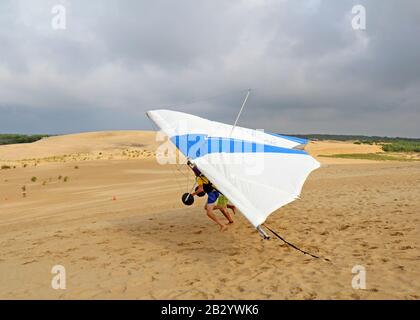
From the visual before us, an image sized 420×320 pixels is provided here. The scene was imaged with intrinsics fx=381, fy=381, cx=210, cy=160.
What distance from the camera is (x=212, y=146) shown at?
7.65m

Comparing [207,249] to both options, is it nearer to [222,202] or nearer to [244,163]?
[222,202]

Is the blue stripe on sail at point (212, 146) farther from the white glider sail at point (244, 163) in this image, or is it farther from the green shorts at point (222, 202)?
the green shorts at point (222, 202)

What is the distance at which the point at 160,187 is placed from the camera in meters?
19.0

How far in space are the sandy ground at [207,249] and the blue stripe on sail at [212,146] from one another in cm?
198

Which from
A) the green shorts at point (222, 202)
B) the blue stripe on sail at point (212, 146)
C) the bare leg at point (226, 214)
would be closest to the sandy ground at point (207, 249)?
the bare leg at point (226, 214)

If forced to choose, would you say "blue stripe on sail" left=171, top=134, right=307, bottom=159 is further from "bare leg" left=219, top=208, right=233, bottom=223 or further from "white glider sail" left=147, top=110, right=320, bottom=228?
"bare leg" left=219, top=208, right=233, bottom=223

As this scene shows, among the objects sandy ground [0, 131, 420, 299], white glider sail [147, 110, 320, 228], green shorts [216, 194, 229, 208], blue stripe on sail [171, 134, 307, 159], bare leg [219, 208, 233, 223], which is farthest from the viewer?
bare leg [219, 208, 233, 223]

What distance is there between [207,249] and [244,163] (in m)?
2.07

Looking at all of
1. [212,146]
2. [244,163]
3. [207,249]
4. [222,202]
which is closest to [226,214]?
[222,202]

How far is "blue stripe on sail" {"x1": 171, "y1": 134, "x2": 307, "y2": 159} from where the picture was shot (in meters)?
7.38

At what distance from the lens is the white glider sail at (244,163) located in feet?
19.9

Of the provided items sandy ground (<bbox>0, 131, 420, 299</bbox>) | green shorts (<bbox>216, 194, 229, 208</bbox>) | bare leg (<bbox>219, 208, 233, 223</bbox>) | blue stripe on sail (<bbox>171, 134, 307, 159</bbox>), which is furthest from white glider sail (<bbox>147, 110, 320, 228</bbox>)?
bare leg (<bbox>219, 208, 233, 223</bbox>)
